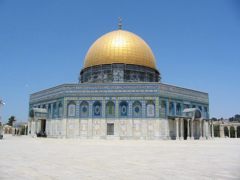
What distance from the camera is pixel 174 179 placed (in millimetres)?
6160

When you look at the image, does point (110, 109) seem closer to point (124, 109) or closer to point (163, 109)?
point (124, 109)

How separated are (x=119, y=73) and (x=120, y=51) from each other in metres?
3.22

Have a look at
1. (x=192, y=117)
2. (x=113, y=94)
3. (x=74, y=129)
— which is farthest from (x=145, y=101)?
(x=74, y=129)

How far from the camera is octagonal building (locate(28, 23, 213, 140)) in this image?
103 feet

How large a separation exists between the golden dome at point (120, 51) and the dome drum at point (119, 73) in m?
0.57

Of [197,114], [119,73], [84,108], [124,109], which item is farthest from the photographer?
[197,114]

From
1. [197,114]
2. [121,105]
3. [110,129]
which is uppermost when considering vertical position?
[121,105]

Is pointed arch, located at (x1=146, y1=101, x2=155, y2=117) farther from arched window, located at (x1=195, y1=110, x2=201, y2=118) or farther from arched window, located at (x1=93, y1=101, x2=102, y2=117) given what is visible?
arched window, located at (x1=195, y1=110, x2=201, y2=118)

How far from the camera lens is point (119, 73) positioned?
35719mm

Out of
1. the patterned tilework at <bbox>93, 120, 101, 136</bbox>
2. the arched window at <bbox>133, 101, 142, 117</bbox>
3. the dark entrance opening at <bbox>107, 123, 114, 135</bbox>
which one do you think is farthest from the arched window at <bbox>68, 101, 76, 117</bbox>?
the arched window at <bbox>133, 101, 142, 117</bbox>

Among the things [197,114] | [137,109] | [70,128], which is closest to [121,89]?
[137,109]

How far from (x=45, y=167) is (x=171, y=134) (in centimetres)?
2622

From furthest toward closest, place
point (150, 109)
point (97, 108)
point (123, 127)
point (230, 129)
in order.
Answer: point (230, 129), point (97, 108), point (150, 109), point (123, 127)

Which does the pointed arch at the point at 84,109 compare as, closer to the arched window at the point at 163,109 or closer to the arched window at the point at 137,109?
the arched window at the point at 137,109
